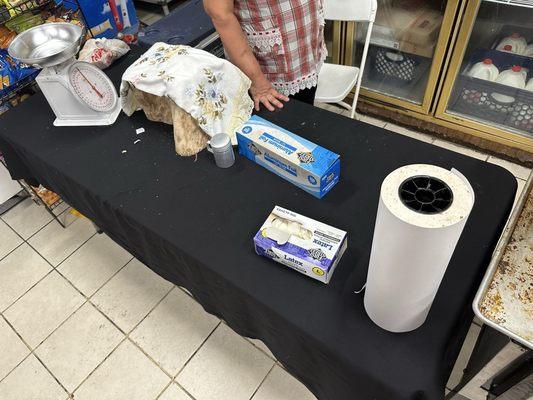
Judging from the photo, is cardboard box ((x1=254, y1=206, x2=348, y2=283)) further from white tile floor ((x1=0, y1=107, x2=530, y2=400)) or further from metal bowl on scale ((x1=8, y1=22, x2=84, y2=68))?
metal bowl on scale ((x1=8, y1=22, x2=84, y2=68))

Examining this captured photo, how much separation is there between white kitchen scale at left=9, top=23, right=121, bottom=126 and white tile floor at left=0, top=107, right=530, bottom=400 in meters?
0.84

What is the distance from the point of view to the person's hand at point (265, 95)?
4.58 feet

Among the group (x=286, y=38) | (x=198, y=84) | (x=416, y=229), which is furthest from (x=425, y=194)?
(x=286, y=38)

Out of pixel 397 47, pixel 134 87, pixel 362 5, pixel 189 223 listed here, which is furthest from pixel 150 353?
pixel 397 47

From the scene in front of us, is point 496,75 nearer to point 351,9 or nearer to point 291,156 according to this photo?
point 351,9

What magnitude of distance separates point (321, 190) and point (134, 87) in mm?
764

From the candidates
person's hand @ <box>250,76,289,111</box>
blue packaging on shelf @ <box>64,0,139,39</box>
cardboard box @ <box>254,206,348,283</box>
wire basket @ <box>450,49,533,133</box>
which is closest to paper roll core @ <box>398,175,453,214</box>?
cardboard box @ <box>254,206,348,283</box>

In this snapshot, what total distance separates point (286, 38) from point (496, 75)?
1331 millimetres

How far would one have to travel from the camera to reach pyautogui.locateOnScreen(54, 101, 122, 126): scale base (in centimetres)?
143

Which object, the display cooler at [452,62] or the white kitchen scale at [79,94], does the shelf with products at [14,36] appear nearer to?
the white kitchen scale at [79,94]

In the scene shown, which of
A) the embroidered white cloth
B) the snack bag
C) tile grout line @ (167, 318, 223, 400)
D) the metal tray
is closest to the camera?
the metal tray

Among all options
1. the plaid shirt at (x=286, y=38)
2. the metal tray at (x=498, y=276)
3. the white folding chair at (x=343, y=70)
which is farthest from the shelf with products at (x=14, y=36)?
the metal tray at (x=498, y=276)

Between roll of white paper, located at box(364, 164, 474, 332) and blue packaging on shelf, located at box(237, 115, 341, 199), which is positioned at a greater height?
roll of white paper, located at box(364, 164, 474, 332)

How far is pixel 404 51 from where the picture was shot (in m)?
2.26
